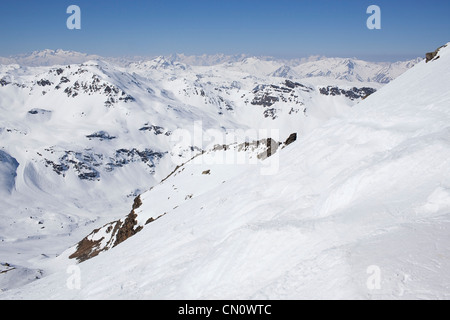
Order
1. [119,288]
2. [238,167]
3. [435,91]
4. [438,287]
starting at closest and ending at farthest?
[438,287]
[119,288]
[435,91]
[238,167]

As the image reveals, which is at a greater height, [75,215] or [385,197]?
[385,197]

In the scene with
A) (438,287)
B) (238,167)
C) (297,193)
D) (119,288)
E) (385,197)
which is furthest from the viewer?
(238,167)
